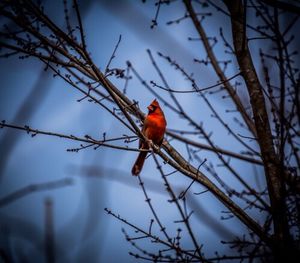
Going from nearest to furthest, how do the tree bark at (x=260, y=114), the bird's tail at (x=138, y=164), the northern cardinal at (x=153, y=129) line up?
the tree bark at (x=260, y=114), the northern cardinal at (x=153, y=129), the bird's tail at (x=138, y=164)

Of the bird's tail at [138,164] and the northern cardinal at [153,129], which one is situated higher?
the northern cardinal at [153,129]

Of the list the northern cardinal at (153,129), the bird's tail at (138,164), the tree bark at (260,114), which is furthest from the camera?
the bird's tail at (138,164)

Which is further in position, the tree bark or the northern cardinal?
the northern cardinal

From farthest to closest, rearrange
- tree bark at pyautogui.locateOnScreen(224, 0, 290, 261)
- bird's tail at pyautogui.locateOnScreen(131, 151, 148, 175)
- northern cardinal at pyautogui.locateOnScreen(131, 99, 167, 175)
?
bird's tail at pyautogui.locateOnScreen(131, 151, 148, 175), northern cardinal at pyautogui.locateOnScreen(131, 99, 167, 175), tree bark at pyautogui.locateOnScreen(224, 0, 290, 261)

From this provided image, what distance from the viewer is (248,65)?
3.18 meters

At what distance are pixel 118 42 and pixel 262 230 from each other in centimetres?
184

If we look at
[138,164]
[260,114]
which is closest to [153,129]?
[138,164]

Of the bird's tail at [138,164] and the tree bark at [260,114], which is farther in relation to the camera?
the bird's tail at [138,164]

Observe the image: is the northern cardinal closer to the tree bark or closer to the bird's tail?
the bird's tail

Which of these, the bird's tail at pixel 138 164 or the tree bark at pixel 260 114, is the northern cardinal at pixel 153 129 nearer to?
the bird's tail at pixel 138 164

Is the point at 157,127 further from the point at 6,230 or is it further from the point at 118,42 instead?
the point at 6,230

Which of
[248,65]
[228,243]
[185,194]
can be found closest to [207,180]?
[185,194]

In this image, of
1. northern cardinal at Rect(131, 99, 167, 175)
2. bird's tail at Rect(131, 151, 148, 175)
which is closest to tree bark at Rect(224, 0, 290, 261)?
northern cardinal at Rect(131, 99, 167, 175)

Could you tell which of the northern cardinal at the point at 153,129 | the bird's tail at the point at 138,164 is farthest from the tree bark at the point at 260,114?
the bird's tail at the point at 138,164
